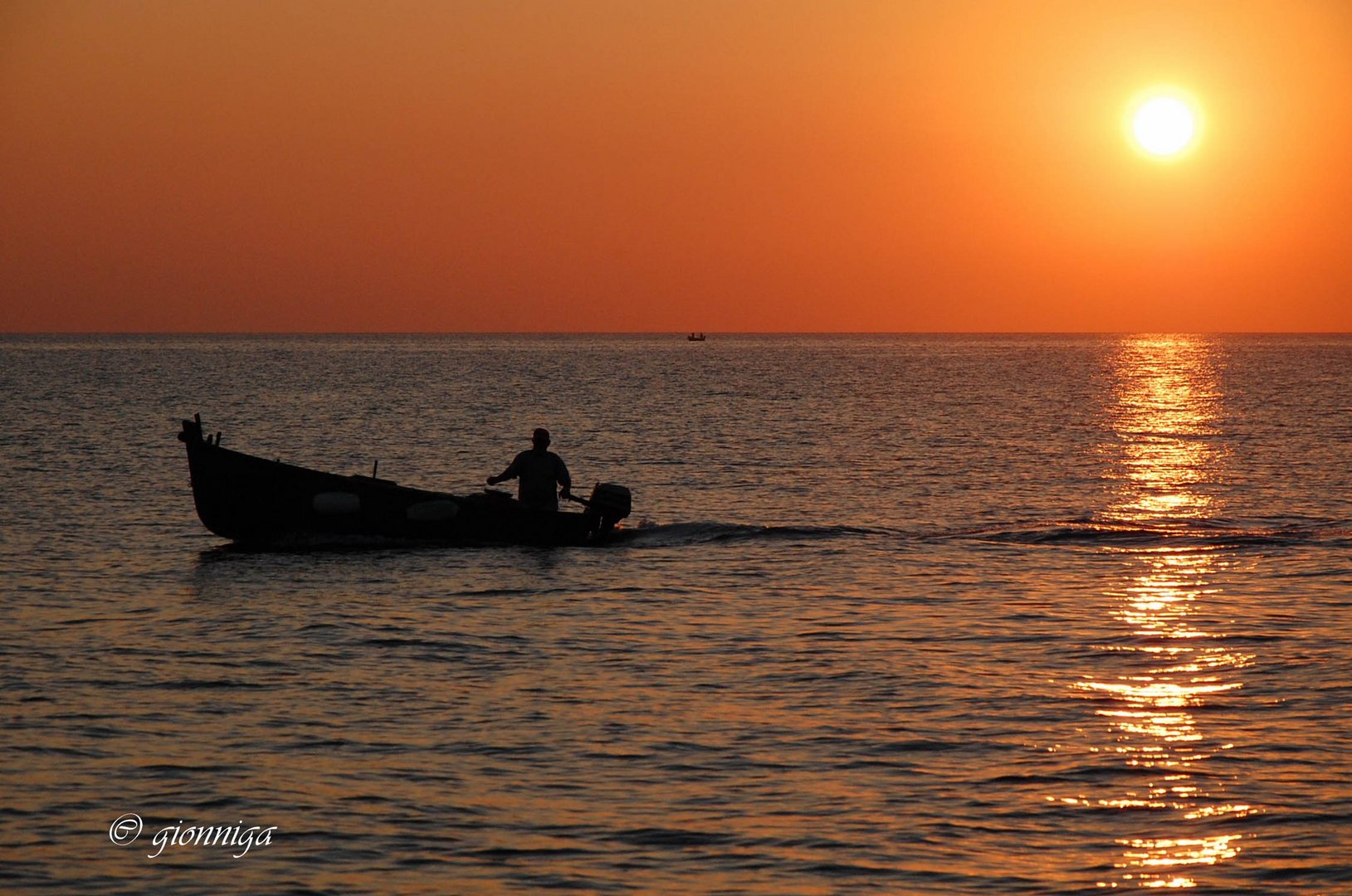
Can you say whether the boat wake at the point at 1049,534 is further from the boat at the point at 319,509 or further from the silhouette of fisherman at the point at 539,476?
the boat at the point at 319,509

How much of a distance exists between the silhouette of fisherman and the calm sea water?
2.61ft

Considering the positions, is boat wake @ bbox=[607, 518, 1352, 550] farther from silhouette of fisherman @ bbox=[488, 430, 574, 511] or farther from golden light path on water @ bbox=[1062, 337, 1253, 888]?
silhouette of fisherman @ bbox=[488, 430, 574, 511]

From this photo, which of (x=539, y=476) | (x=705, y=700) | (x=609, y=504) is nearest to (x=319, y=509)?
(x=539, y=476)

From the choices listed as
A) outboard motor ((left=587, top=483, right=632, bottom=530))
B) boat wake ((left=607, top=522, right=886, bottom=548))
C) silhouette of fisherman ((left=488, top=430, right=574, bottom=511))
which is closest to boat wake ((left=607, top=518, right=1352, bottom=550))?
boat wake ((left=607, top=522, right=886, bottom=548))

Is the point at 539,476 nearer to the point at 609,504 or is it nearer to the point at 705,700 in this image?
the point at 609,504

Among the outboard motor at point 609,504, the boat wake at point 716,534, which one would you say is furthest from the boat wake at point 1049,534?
the outboard motor at point 609,504

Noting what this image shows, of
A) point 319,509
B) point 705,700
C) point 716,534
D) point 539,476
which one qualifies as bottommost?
point 705,700

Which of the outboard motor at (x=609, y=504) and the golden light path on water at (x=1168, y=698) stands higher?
the outboard motor at (x=609, y=504)

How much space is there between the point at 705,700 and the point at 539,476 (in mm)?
10767

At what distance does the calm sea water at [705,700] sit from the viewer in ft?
32.0

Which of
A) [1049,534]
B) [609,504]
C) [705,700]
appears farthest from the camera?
[1049,534]

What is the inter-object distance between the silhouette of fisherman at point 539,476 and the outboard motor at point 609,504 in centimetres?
60

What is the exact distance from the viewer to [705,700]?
13.6 meters

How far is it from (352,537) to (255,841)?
13.8m
